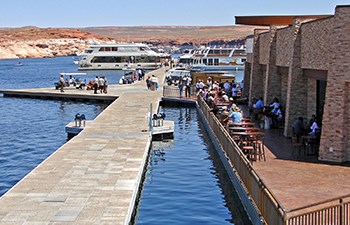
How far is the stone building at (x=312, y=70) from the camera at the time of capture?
20.6m

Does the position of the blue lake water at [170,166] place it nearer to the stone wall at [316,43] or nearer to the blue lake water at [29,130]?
the blue lake water at [29,130]

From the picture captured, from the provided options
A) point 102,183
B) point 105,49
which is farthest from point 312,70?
point 105,49

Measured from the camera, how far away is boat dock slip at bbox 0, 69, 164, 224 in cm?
1473

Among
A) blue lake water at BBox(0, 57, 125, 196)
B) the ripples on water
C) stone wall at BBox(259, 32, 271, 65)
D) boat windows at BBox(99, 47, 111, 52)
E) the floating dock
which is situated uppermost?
stone wall at BBox(259, 32, 271, 65)

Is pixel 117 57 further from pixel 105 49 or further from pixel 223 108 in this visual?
pixel 223 108

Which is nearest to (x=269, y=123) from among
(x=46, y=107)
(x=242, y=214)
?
(x=242, y=214)

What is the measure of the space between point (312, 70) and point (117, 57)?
105 meters

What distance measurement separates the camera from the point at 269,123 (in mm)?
29094

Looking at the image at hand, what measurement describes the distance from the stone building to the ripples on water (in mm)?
3783

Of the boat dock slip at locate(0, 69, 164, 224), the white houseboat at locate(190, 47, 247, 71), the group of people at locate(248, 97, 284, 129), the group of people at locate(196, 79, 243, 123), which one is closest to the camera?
the boat dock slip at locate(0, 69, 164, 224)

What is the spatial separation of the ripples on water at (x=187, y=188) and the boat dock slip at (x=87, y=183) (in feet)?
2.82

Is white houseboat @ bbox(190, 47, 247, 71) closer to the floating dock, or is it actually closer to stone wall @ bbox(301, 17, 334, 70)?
the floating dock

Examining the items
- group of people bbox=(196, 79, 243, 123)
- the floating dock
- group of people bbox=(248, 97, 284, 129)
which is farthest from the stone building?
the floating dock

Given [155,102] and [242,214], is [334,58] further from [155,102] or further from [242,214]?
[155,102]
